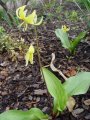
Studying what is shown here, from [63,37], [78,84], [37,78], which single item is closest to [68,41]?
[63,37]

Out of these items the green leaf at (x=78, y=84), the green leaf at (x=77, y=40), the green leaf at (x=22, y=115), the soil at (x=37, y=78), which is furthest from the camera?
the green leaf at (x=77, y=40)

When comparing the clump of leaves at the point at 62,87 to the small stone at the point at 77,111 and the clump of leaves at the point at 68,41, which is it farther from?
the clump of leaves at the point at 68,41

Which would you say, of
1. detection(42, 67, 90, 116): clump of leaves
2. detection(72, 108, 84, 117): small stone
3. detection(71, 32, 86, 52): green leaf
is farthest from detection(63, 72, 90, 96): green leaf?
detection(71, 32, 86, 52): green leaf

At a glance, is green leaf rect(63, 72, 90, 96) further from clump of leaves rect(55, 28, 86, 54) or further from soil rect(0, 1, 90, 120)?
clump of leaves rect(55, 28, 86, 54)

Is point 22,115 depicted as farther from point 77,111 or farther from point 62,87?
point 77,111

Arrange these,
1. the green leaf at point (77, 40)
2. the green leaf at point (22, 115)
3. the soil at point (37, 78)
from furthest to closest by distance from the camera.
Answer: the green leaf at point (77, 40) → the soil at point (37, 78) → the green leaf at point (22, 115)

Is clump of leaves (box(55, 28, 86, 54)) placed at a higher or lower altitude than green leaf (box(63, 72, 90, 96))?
higher

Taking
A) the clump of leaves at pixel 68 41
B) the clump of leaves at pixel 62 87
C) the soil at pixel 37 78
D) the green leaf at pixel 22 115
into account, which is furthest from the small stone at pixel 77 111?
the clump of leaves at pixel 68 41

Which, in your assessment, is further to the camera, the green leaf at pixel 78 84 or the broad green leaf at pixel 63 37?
the broad green leaf at pixel 63 37
